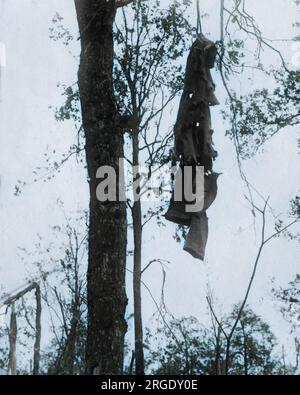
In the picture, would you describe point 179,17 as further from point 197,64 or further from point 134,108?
point 197,64

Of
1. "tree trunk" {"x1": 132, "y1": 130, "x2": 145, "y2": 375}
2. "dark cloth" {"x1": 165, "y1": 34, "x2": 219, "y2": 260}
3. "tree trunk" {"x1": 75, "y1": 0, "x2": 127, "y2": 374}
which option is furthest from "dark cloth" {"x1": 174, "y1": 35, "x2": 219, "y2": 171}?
"tree trunk" {"x1": 132, "y1": 130, "x2": 145, "y2": 375}

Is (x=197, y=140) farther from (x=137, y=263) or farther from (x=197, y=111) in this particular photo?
(x=137, y=263)

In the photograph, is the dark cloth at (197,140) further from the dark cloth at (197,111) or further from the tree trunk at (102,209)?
the tree trunk at (102,209)

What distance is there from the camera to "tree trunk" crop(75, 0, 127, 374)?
10.4ft

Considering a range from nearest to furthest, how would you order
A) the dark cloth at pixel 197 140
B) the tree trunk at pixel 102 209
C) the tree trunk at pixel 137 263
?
the tree trunk at pixel 102 209
the dark cloth at pixel 197 140
the tree trunk at pixel 137 263

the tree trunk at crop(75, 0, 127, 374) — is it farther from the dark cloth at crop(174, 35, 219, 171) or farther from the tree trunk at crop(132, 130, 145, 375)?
the tree trunk at crop(132, 130, 145, 375)

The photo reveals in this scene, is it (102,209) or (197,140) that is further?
(197,140)

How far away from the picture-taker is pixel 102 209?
133 inches

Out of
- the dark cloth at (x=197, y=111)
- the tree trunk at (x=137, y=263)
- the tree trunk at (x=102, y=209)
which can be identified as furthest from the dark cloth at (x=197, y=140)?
the tree trunk at (x=137, y=263)

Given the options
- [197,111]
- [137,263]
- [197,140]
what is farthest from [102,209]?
[137,263]

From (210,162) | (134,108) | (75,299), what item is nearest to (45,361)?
(75,299)

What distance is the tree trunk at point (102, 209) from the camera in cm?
317
